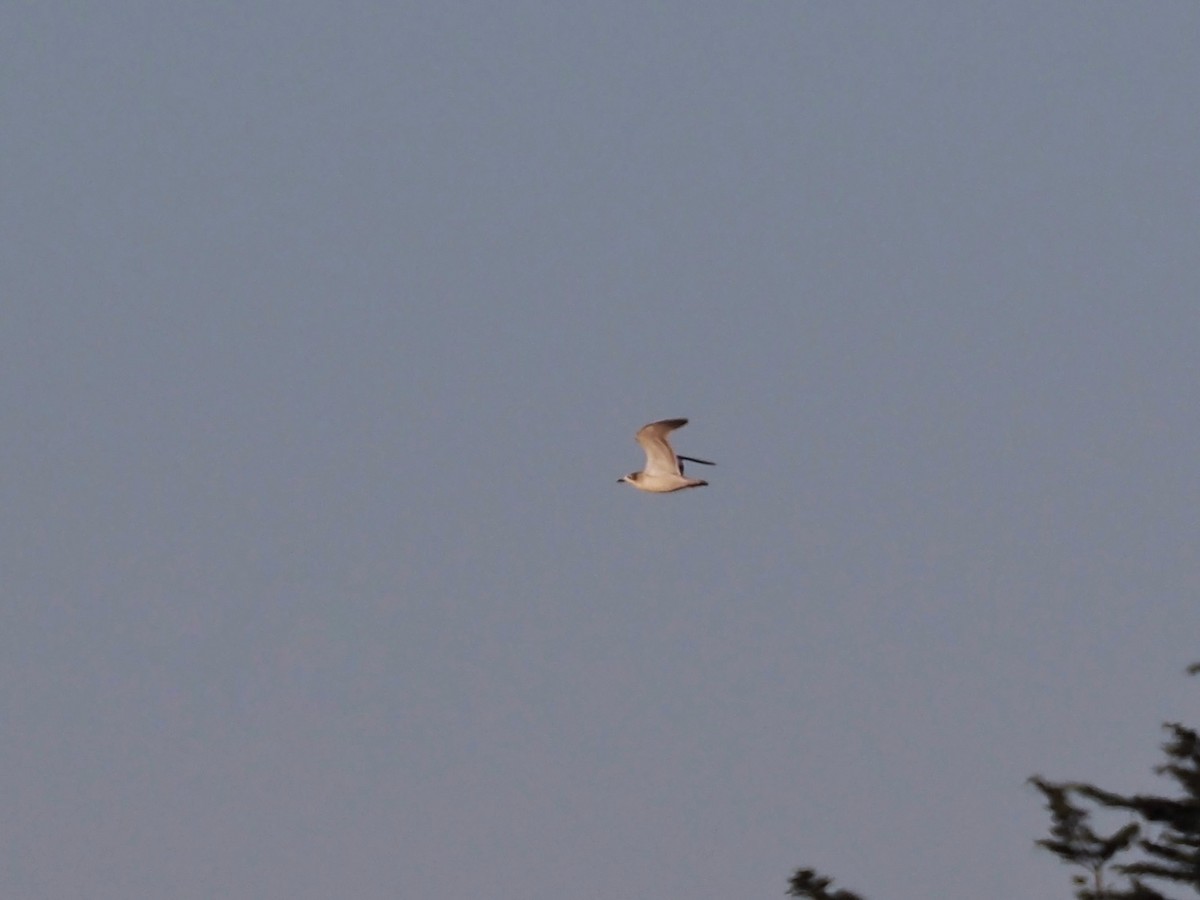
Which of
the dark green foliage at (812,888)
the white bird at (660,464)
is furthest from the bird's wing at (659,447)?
the dark green foliage at (812,888)

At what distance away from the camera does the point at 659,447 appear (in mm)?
57375

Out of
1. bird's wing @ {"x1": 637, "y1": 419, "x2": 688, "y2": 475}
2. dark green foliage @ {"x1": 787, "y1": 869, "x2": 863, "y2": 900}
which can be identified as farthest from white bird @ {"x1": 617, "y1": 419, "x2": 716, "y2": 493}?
dark green foliage @ {"x1": 787, "y1": 869, "x2": 863, "y2": 900}

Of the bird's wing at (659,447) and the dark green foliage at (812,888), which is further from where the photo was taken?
the bird's wing at (659,447)

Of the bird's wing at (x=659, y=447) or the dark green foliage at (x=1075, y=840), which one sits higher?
the bird's wing at (x=659, y=447)

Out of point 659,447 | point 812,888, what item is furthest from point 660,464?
point 812,888

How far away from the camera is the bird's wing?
→ 56156mm

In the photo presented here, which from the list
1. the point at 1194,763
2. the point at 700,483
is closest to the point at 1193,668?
the point at 1194,763

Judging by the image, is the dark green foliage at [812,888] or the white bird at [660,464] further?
the white bird at [660,464]

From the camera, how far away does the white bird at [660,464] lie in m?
56.5

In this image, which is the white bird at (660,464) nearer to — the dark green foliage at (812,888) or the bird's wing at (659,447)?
the bird's wing at (659,447)

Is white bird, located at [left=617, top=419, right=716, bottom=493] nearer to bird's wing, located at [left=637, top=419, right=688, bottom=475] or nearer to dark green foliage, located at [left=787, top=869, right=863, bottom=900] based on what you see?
bird's wing, located at [left=637, top=419, right=688, bottom=475]

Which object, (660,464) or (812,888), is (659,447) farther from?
(812,888)

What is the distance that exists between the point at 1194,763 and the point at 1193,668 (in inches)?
223

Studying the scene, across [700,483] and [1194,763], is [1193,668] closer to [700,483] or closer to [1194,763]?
[1194,763]
